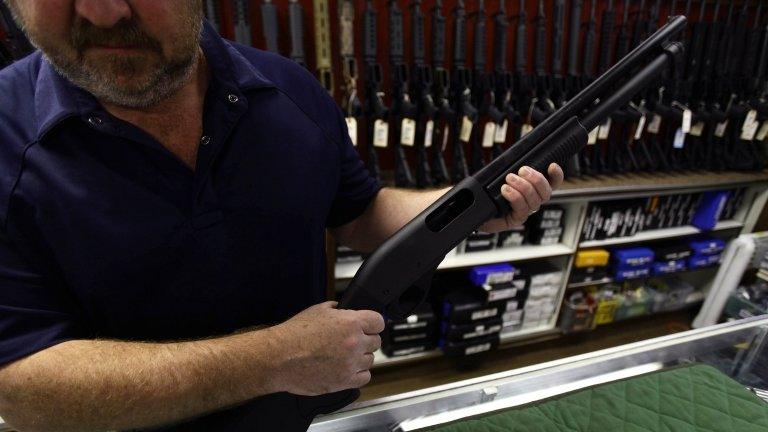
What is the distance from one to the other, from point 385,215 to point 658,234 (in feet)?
7.18

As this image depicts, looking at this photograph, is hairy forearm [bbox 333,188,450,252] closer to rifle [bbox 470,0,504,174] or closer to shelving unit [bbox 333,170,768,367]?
shelving unit [bbox 333,170,768,367]

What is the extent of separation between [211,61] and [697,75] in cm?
270

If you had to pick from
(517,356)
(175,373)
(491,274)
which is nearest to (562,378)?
(175,373)

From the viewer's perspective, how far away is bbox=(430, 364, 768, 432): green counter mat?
0.76 meters

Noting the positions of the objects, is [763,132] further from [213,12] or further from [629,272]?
[213,12]

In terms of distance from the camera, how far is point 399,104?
182cm

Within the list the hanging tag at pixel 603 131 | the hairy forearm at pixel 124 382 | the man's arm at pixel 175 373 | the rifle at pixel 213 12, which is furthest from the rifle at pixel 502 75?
the hairy forearm at pixel 124 382

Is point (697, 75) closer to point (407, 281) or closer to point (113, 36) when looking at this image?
point (407, 281)

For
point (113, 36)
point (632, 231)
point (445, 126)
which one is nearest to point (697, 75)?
point (632, 231)

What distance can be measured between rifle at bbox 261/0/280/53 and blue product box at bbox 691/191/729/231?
101 inches

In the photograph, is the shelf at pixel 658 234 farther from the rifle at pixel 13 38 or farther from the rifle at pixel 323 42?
the rifle at pixel 13 38

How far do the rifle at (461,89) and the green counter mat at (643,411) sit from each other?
1305 millimetres

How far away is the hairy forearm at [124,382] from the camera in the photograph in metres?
0.51

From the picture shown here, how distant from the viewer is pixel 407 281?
77 centimetres
